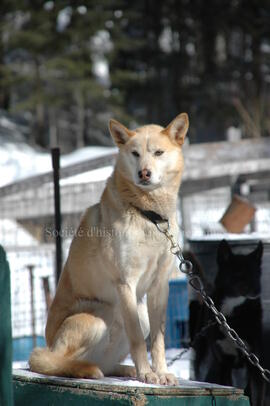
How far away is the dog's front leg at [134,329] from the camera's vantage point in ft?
11.1

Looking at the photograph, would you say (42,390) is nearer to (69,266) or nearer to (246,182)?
(69,266)

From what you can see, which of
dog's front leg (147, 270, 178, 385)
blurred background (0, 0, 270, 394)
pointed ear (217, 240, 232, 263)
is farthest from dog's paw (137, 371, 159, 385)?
blurred background (0, 0, 270, 394)

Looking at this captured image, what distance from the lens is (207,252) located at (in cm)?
433

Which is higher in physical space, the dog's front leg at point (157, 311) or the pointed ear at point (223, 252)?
the pointed ear at point (223, 252)

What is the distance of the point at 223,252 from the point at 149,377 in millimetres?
1176

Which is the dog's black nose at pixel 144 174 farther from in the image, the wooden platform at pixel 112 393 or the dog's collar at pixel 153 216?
the wooden platform at pixel 112 393

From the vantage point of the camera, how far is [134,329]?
11.2ft

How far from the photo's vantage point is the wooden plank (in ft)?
8.22

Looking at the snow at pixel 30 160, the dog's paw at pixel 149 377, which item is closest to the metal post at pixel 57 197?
the snow at pixel 30 160

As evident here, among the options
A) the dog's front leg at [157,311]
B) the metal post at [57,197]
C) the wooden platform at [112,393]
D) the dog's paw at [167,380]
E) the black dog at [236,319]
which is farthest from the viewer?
the metal post at [57,197]

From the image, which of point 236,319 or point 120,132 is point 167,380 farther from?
point 120,132

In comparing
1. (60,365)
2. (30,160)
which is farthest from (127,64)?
(60,365)

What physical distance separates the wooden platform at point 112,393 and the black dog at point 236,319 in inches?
32.7

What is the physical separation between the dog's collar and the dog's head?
0.13 meters
